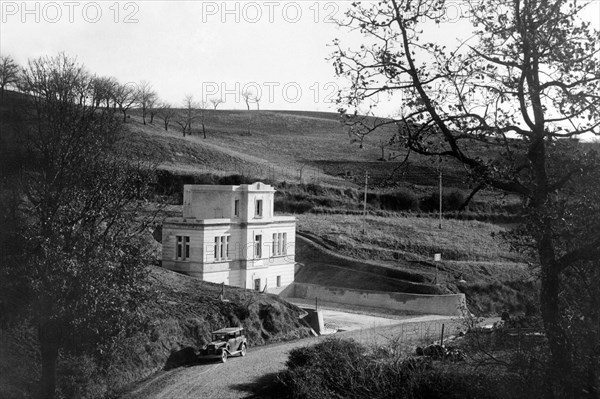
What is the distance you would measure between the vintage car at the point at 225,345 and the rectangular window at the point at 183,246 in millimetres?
11189

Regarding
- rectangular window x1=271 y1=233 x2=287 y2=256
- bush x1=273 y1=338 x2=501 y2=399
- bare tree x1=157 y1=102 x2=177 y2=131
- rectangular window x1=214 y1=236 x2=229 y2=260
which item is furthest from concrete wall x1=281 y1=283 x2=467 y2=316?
bare tree x1=157 y1=102 x2=177 y2=131

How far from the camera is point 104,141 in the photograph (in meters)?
20.6

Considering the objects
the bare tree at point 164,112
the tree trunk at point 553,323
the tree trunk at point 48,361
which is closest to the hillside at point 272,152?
the bare tree at point 164,112

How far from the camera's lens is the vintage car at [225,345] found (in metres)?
26.5

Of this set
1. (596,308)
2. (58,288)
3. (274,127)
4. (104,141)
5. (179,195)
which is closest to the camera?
(596,308)

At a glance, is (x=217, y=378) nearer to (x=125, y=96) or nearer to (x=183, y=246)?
(x=183, y=246)

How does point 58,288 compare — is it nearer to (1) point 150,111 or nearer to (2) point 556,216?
(2) point 556,216

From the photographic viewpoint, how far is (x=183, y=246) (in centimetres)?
3966

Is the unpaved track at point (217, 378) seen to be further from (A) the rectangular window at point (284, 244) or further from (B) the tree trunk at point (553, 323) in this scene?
(B) the tree trunk at point (553, 323)

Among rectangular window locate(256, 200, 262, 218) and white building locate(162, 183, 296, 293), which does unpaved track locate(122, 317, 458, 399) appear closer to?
white building locate(162, 183, 296, 293)

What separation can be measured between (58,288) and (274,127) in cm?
11287

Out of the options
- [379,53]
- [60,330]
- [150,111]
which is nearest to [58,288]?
[60,330]

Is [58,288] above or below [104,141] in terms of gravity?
below

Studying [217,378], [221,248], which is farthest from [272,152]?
[217,378]
